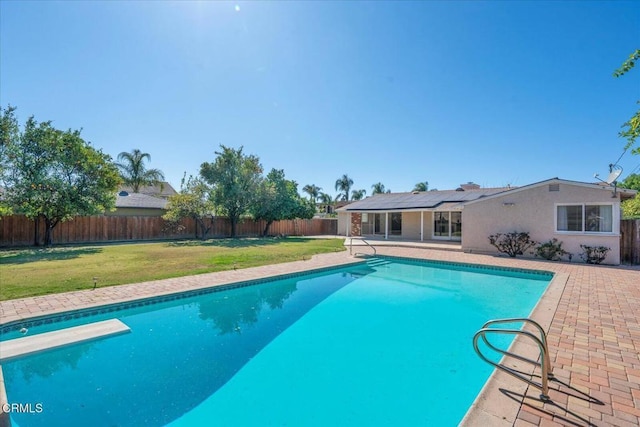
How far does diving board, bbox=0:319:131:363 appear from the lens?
16.6ft

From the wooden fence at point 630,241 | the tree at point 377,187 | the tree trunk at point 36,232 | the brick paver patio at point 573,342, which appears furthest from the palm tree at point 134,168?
the wooden fence at point 630,241

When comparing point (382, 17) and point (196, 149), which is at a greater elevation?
point (382, 17)

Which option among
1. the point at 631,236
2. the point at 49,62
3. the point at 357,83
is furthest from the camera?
the point at 357,83

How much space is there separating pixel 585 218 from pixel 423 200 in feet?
40.1

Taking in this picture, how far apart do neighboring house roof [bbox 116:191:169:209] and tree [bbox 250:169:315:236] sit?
28.6 ft

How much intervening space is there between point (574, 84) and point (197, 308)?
736 inches

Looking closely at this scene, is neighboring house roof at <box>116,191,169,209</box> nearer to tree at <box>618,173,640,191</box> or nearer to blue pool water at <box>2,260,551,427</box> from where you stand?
blue pool water at <box>2,260,551,427</box>

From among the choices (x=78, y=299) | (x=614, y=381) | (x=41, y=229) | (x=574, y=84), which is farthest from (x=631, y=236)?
(x=41, y=229)

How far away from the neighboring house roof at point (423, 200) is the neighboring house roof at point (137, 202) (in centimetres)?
1849

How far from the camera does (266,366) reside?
5.30m

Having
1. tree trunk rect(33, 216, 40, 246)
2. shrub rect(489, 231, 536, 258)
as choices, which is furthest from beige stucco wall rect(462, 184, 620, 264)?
tree trunk rect(33, 216, 40, 246)

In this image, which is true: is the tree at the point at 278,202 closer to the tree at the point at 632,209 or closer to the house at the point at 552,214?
the house at the point at 552,214

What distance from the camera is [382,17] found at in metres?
12.3

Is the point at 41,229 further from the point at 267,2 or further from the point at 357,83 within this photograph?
the point at 357,83
